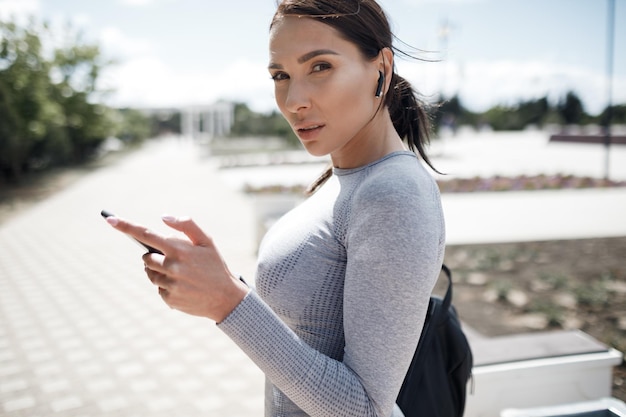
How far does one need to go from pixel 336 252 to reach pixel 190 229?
36cm

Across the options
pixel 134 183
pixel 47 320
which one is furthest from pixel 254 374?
pixel 134 183

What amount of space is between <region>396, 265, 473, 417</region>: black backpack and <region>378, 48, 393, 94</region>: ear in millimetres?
664

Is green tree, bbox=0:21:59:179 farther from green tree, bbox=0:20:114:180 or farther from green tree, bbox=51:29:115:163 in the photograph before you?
green tree, bbox=51:29:115:163

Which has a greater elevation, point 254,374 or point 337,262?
point 337,262

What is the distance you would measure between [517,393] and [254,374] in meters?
2.02

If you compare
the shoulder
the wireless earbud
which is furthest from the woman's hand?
the wireless earbud

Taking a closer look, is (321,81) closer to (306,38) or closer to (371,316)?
(306,38)

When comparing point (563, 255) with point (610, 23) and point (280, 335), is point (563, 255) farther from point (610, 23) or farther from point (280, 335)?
point (610, 23)

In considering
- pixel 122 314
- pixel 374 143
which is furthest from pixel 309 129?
pixel 122 314

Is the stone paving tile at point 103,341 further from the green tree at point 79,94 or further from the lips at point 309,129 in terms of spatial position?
the green tree at point 79,94

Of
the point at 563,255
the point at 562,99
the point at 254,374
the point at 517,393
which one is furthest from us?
the point at 562,99

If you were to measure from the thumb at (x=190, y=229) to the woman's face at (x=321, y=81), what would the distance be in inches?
16.7

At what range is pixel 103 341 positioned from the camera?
14.4ft

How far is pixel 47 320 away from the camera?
4.93 meters
